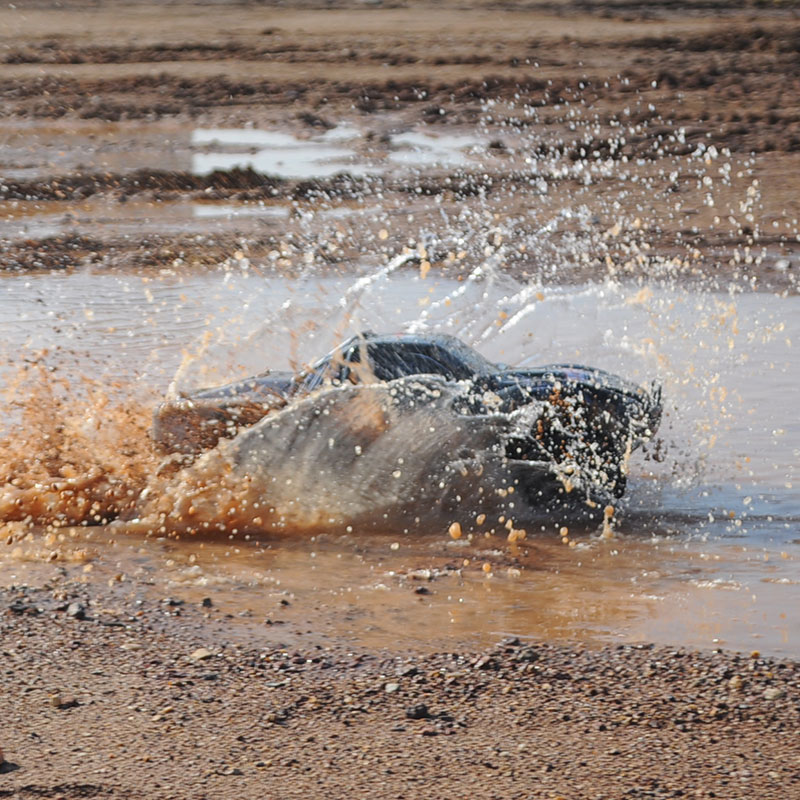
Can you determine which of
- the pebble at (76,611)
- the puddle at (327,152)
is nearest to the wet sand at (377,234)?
the pebble at (76,611)

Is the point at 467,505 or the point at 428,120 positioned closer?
the point at 467,505

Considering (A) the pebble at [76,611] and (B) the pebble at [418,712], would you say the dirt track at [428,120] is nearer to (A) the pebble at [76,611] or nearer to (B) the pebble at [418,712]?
(A) the pebble at [76,611]

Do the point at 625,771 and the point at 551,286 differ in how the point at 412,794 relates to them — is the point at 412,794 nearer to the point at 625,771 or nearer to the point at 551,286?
the point at 625,771

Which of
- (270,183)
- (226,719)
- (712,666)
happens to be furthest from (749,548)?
(270,183)

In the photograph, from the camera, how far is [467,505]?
223 inches

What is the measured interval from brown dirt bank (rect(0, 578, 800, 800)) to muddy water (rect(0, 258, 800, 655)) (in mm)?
295

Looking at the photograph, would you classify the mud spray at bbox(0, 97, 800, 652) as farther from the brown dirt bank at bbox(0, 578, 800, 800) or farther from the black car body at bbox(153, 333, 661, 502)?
the brown dirt bank at bbox(0, 578, 800, 800)

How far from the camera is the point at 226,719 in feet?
11.9

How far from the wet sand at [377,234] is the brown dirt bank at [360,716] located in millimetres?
10

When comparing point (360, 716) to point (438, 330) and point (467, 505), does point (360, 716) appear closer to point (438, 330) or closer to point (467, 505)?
point (467, 505)

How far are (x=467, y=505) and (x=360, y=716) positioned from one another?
207 cm

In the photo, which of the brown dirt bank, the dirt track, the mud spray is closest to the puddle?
the dirt track

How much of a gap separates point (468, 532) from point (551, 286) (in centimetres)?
479

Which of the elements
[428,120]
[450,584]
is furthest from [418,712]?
[428,120]
